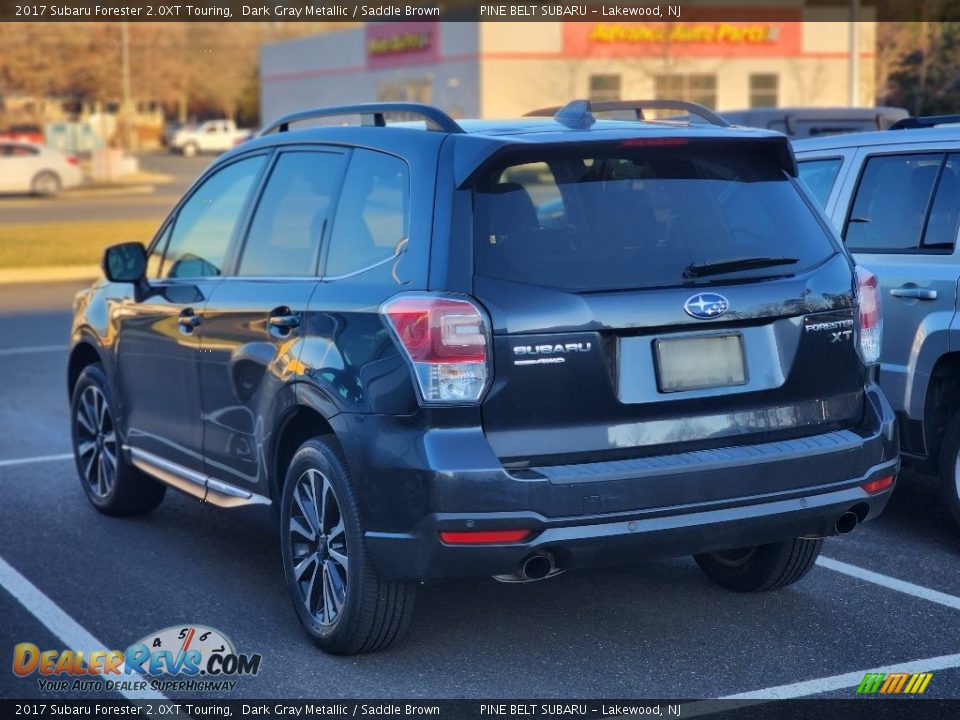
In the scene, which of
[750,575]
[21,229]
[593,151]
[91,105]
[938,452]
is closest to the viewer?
[593,151]

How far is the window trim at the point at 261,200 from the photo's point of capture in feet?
17.5

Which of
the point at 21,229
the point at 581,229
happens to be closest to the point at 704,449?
the point at 581,229

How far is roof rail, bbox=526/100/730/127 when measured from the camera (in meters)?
5.11

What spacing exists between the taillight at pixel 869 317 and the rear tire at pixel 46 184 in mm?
42663

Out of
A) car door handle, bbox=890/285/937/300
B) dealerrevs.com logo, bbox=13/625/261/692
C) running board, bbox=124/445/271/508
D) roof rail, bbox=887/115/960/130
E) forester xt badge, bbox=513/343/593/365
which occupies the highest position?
roof rail, bbox=887/115/960/130

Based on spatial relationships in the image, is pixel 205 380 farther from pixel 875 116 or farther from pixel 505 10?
pixel 505 10

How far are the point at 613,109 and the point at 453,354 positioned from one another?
1924mm

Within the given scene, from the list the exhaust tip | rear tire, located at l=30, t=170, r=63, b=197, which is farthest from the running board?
rear tire, located at l=30, t=170, r=63, b=197

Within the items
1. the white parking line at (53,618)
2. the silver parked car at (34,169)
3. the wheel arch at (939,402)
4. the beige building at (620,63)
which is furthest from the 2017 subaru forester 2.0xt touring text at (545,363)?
the beige building at (620,63)

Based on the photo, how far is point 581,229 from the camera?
473cm

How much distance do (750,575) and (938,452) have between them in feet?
4.62

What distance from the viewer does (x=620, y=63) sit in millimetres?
56969

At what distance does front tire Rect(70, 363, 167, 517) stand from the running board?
0.92 feet

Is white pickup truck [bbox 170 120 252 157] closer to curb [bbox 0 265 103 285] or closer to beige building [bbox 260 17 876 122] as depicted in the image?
beige building [bbox 260 17 876 122]
